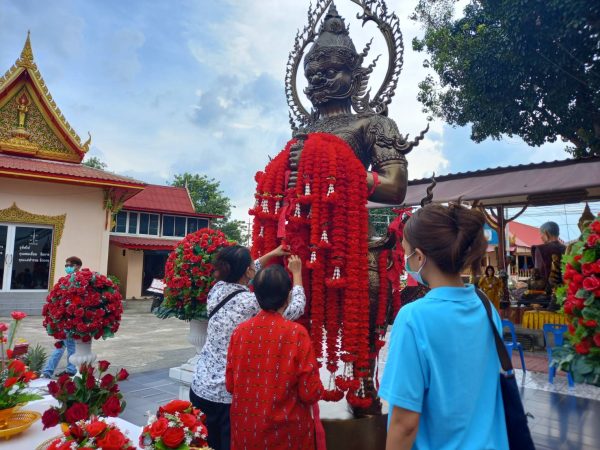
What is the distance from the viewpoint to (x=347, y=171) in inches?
92.0

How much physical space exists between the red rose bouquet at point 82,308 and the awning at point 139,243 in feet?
37.4

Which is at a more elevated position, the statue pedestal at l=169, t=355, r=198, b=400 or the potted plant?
the potted plant

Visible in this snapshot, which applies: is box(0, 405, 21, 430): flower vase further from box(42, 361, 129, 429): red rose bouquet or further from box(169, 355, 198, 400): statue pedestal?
box(169, 355, 198, 400): statue pedestal

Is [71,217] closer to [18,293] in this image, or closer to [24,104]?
[18,293]

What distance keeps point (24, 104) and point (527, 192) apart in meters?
13.7

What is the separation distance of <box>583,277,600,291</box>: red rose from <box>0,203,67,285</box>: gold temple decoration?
523 inches

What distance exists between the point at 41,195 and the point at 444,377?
44.5ft

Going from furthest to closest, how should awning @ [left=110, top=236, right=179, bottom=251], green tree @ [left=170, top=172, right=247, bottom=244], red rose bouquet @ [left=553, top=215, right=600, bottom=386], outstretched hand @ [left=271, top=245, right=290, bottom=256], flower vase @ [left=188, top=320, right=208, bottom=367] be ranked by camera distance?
green tree @ [left=170, top=172, right=247, bottom=244] → awning @ [left=110, top=236, right=179, bottom=251] → flower vase @ [left=188, top=320, right=208, bottom=367] → outstretched hand @ [left=271, top=245, right=290, bottom=256] → red rose bouquet @ [left=553, top=215, right=600, bottom=386]

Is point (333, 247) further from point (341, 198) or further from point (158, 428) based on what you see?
point (158, 428)

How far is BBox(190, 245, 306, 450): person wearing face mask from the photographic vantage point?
7.06ft

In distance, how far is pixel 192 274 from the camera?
3432mm

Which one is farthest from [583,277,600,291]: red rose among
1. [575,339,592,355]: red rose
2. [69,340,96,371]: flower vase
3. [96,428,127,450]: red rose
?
[69,340,96,371]: flower vase

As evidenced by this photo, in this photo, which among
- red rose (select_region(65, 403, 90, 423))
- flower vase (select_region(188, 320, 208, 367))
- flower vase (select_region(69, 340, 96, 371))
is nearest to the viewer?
red rose (select_region(65, 403, 90, 423))

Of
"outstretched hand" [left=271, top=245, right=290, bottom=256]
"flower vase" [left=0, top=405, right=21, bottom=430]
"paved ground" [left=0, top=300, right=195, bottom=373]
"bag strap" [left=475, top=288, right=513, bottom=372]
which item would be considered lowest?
"paved ground" [left=0, top=300, right=195, bottom=373]
